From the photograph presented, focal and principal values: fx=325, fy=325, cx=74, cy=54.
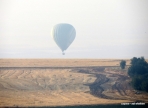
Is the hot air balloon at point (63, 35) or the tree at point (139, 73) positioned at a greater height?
the hot air balloon at point (63, 35)

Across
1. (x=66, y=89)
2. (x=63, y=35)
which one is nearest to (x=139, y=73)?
(x=66, y=89)

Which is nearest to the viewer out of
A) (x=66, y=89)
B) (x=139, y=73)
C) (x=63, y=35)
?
(x=66, y=89)

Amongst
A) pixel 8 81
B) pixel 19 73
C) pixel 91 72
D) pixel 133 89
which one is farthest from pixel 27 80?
pixel 133 89

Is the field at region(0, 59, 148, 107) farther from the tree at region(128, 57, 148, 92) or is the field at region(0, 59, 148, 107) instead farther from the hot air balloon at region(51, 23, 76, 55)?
the hot air balloon at region(51, 23, 76, 55)

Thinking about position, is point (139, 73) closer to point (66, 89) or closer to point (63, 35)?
point (66, 89)

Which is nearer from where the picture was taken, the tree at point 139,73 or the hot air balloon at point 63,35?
the tree at point 139,73

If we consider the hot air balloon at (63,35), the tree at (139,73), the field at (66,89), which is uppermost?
the hot air balloon at (63,35)

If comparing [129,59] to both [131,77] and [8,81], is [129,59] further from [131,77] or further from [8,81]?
[8,81]

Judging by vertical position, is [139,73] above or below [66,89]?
above

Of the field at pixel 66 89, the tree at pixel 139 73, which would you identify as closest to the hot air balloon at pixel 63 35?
the field at pixel 66 89

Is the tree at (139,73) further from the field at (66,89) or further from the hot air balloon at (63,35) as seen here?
the hot air balloon at (63,35)

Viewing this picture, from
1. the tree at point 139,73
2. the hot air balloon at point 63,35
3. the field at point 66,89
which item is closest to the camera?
the field at point 66,89
